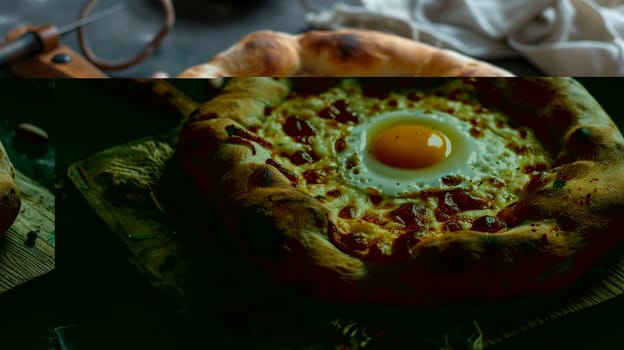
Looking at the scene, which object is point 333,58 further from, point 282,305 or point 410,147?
point 282,305

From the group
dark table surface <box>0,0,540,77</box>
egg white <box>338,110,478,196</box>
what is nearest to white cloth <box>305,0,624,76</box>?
dark table surface <box>0,0,540,77</box>

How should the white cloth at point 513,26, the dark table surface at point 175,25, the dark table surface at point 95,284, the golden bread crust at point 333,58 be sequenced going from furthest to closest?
the dark table surface at point 175,25 → the white cloth at point 513,26 → the golden bread crust at point 333,58 → the dark table surface at point 95,284

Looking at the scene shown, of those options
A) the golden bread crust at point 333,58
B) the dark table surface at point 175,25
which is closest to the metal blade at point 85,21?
the dark table surface at point 175,25

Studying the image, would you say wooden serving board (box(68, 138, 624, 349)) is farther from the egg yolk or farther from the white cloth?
the white cloth

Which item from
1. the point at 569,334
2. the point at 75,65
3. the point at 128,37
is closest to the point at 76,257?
the point at 569,334

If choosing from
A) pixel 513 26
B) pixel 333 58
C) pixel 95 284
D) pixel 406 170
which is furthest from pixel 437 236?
pixel 513 26

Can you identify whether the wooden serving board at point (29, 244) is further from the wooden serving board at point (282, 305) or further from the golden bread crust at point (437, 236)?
the golden bread crust at point (437, 236)
